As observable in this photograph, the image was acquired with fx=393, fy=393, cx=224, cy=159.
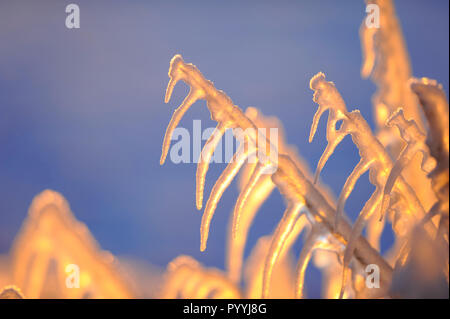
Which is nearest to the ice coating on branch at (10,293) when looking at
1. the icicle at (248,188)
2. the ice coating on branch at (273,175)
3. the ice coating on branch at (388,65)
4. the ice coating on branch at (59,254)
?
the ice coating on branch at (59,254)

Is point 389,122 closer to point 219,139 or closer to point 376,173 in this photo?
point 376,173

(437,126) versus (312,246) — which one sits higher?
(437,126)

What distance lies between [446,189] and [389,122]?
236 mm

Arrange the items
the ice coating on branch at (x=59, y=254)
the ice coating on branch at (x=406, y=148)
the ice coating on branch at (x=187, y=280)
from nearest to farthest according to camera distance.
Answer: the ice coating on branch at (x=406, y=148), the ice coating on branch at (x=59, y=254), the ice coating on branch at (x=187, y=280)

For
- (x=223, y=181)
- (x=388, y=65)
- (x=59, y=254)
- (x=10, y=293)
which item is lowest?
(x=10, y=293)

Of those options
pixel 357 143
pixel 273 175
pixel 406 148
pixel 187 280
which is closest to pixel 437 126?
pixel 406 148

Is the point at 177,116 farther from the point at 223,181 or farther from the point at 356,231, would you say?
the point at 356,231

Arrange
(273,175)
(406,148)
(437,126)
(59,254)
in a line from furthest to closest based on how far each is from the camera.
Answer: (59,254) < (273,175) < (406,148) < (437,126)

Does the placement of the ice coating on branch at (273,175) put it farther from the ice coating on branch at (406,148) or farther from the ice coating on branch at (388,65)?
the ice coating on branch at (388,65)

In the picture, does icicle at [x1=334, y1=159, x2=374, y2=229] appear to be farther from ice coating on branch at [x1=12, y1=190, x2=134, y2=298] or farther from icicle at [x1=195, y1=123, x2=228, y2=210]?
ice coating on branch at [x1=12, y1=190, x2=134, y2=298]

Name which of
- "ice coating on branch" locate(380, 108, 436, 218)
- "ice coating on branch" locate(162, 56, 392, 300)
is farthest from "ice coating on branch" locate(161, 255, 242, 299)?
"ice coating on branch" locate(380, 108, 436, 218)
